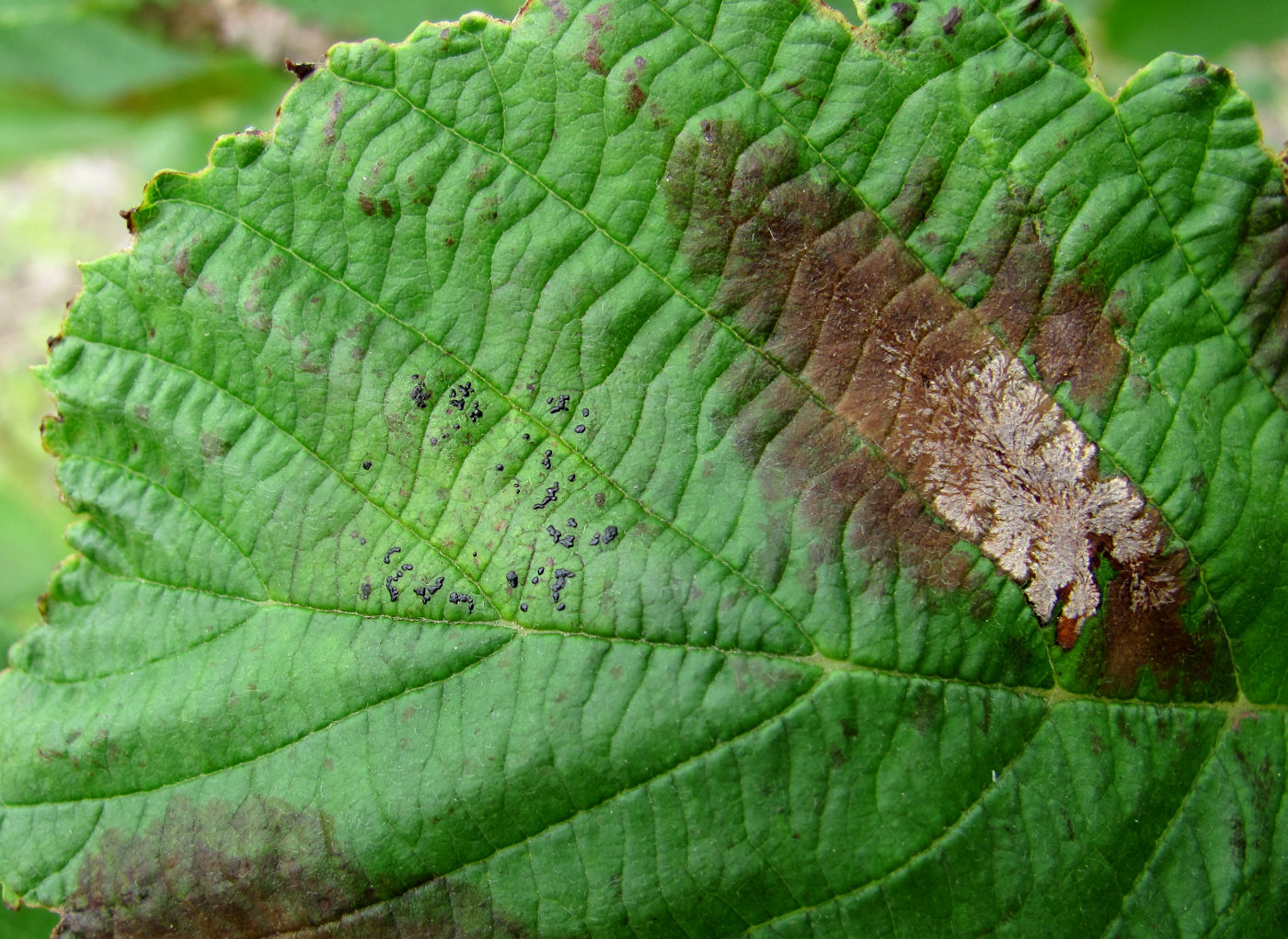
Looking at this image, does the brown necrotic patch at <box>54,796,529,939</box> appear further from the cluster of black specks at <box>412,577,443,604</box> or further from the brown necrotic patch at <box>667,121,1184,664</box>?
the brown necrotic patch at <box>667,121,1184,664</box>

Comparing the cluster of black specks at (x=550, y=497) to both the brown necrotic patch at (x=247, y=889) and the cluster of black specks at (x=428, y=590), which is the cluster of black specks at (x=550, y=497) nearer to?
the cluster of black specks at (x=428, y=590)

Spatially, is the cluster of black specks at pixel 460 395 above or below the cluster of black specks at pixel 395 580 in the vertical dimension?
above

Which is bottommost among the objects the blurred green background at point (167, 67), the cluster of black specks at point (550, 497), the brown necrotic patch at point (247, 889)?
the brown necrotic patch at point (247, 889)

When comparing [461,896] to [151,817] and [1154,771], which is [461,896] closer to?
[151,817]

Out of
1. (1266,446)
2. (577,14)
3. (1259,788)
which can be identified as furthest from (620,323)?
(1259,788)

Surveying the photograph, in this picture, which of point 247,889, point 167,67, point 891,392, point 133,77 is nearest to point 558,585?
point 891,392

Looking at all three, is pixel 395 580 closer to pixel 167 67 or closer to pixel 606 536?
pixel 606 536

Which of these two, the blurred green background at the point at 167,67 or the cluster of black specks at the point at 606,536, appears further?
the blurred green background at the point at 167,67

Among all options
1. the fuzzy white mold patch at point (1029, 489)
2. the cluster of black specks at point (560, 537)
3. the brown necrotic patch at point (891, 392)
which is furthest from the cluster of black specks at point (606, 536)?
the fuzzy white mold patch at point (1029, 489)

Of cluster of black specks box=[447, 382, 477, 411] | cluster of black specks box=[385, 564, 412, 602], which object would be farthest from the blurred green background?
cluster of black specks box=[447, 382, 477, 411]
